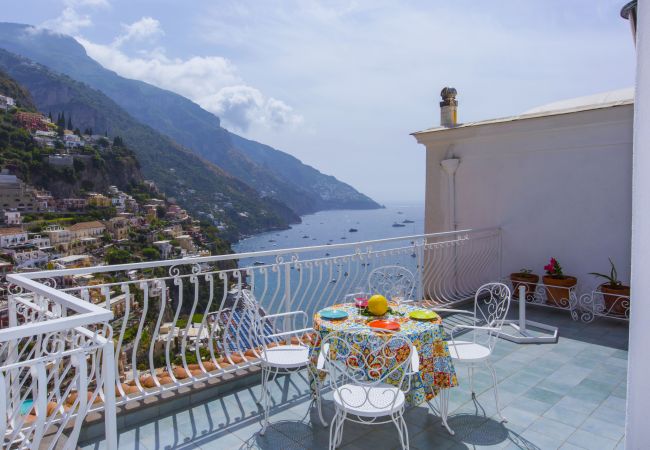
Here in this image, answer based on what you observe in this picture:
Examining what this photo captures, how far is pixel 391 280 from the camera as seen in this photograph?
14.8 feet

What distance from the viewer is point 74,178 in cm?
2612

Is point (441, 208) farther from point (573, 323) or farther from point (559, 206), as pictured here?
point (573, 323)

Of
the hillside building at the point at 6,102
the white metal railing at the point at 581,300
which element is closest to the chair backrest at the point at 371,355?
the white metal railing at the point at 581,300

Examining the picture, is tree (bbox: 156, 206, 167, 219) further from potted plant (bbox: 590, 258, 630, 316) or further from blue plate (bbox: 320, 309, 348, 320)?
blue plate (bbox: 320, 309, 348, 320)

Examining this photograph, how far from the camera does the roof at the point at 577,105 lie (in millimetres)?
5639

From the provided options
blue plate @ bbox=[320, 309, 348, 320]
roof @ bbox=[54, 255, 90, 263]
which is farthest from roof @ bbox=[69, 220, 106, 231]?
blue plate @ bbox=[320, 309, 348, 320]

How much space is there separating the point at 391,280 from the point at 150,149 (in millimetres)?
37338

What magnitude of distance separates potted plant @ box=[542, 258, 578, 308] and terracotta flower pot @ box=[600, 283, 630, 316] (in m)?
0.41

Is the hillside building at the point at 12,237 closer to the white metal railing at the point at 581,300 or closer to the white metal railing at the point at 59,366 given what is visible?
the white metal railing at the point at 59,366

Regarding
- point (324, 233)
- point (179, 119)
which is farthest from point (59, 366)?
point (179, 119)

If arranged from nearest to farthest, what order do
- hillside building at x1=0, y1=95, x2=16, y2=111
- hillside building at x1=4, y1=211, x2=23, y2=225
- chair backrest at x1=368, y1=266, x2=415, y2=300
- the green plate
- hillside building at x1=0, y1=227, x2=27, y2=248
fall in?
the green plate < chair backrest at x1=368, y1=266, x2=415, y2=300 < hillside building at x1=0, y1=227, x2=27, y2=248 < hillside building at x1=4, y1=211, x2=23, y2=225 < hillside building at x1=0, y1=95, x2=16, y2=111

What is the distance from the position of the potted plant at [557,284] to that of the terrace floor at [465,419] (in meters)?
1.82

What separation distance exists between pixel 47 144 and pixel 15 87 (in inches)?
336

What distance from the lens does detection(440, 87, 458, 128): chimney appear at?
7.41m
